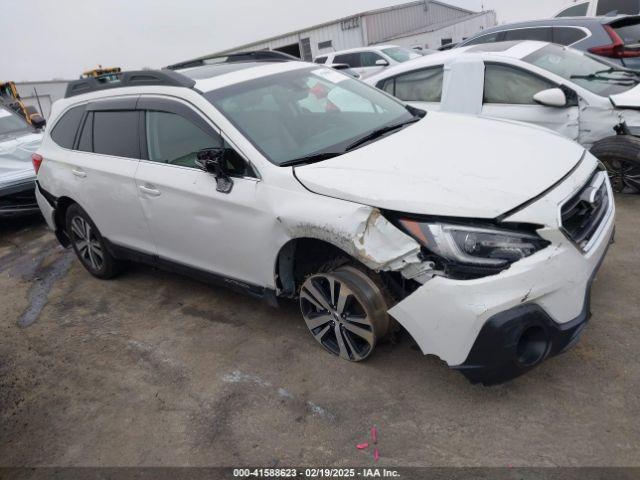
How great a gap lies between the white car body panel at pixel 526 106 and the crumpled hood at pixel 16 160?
16.2 feet

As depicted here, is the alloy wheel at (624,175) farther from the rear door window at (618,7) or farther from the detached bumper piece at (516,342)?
the rear door window at (618,7)

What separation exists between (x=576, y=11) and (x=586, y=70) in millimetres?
6871

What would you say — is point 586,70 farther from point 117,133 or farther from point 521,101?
point 117,133

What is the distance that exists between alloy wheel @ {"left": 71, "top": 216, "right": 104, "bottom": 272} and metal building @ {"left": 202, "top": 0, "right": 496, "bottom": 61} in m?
23.4

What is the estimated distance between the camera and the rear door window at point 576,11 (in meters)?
10.5

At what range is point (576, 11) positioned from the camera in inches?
427

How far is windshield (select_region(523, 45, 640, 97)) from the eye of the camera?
4.98 m

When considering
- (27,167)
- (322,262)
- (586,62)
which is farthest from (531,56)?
(27,167)

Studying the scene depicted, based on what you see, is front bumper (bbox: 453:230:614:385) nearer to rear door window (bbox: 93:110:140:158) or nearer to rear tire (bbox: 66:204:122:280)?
rear door window (bbox: 93:110:140:158)

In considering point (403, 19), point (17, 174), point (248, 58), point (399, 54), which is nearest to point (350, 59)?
point (399, 54)

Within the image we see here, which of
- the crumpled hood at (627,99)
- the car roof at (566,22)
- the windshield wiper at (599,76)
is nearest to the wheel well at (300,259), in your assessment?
the crumpled hood at (627,99)

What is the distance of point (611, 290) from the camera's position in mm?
3451

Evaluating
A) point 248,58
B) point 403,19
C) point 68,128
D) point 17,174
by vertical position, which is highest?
point 248,58

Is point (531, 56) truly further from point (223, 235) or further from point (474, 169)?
point (223, 235)
